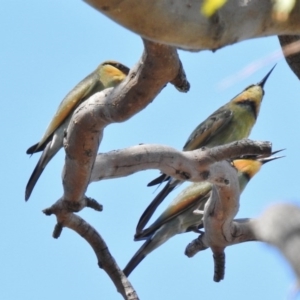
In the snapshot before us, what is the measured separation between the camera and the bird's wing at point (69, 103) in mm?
5508

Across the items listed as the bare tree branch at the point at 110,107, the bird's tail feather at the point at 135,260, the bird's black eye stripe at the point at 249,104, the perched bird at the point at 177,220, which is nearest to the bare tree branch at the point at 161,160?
the bare tree branch at the point at 110,107

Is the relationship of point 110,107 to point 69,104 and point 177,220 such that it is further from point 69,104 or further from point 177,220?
point 69,104

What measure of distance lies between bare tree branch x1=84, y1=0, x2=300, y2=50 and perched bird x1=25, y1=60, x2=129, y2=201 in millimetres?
3551

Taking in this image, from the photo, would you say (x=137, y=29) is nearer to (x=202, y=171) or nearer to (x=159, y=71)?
(x=159, y=71)

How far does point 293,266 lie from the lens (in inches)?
38.8

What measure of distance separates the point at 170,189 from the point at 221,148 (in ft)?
4.06

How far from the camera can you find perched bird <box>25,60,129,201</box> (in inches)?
210

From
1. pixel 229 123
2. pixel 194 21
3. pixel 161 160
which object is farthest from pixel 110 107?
pixel 229 123

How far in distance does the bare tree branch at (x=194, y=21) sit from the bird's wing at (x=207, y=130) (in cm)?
391

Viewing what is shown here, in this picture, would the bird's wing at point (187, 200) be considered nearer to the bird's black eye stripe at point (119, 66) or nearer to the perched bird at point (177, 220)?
the perched bird at point (177, 220)

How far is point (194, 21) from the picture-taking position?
1.66m

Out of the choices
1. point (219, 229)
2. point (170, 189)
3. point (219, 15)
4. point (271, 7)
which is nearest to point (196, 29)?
point (219, 15)

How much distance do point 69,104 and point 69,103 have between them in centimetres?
1

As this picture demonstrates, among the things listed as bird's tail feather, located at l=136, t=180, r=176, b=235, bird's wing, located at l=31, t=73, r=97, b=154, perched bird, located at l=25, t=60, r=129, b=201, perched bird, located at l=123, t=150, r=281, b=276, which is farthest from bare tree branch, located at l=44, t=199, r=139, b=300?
bird's wing, located at l=31, t=73, r=97, b=154
